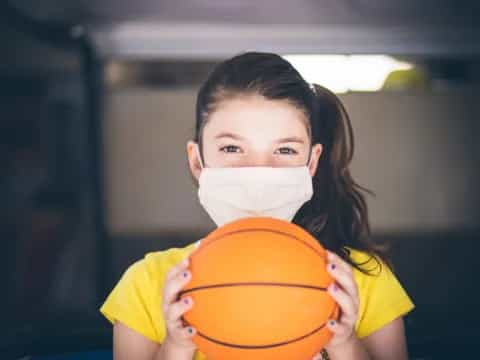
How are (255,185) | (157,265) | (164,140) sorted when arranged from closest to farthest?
(255,185) → (157,265) → (164,140)

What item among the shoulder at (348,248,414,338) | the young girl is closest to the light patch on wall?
the young girl

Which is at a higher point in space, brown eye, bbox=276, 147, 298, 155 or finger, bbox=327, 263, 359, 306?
brown eye, bbox=276, 147, 298, 155

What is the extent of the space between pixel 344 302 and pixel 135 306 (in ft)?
1.92

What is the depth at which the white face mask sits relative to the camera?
1.42 meters

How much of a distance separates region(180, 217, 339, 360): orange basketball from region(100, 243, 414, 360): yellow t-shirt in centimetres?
33

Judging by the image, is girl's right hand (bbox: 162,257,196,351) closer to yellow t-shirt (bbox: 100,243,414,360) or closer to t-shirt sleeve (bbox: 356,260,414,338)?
yellow t-shirt (bbox: 100,243,414,360)

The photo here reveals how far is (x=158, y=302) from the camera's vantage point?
4.98 ft

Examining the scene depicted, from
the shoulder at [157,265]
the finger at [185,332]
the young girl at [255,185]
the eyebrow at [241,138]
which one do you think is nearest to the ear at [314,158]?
the young girl at [255,185]

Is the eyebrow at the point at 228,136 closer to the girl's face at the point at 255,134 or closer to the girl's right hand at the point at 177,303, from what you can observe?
the girl's face at the point at 255,134

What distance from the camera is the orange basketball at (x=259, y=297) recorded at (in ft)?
3.75

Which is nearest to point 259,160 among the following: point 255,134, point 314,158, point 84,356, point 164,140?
point 255,134

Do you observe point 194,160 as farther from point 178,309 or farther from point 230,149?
point 178,309

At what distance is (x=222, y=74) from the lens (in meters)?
1.63

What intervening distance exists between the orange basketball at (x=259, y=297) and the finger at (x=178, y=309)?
13mm
